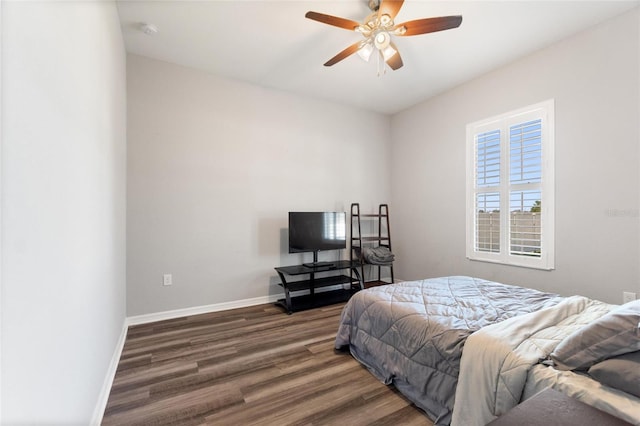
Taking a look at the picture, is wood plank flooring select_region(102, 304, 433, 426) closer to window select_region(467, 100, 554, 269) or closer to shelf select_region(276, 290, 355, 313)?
shelf select_region(276, 290, 355, 313)

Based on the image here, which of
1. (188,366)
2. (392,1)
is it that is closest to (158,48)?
(392,1)

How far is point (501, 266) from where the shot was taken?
331 cm

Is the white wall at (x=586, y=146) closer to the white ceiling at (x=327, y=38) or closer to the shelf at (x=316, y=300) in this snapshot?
the white ceiling at (x=327, y=38)

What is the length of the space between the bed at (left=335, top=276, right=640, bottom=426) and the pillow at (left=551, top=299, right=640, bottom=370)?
6cm

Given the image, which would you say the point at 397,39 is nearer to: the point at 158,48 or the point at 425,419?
the point at 158,48

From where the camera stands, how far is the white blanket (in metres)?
1.22

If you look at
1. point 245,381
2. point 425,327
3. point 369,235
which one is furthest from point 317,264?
point 425,327

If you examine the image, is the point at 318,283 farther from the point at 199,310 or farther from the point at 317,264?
the point at 199,310

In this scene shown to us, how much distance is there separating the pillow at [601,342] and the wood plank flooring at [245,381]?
0.83 meters

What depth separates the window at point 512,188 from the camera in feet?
9.59

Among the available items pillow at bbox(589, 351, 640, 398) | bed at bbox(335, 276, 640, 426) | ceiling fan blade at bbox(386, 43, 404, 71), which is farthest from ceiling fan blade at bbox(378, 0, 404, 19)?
pillow at bbox(589, 351, 640, 398)

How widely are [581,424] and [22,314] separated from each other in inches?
55.4

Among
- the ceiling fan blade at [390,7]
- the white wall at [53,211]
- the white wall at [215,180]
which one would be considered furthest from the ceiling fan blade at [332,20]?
the white wall at [215,180]

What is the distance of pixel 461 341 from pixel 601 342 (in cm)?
55
